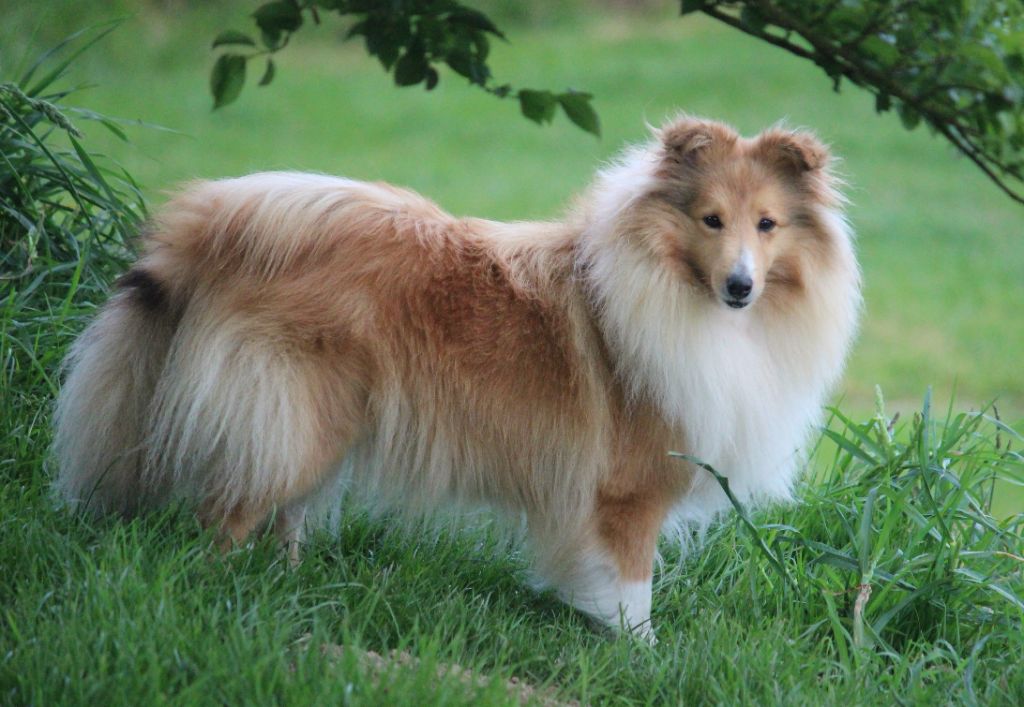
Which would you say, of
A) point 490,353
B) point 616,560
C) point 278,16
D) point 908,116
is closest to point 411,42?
point 278,16

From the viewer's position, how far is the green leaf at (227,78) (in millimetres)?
4152

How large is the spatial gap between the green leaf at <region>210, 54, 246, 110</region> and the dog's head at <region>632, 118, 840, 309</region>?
1.36 m

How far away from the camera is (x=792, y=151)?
4.08m

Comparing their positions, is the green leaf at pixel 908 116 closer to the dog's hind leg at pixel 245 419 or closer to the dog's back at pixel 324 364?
the dog's back at pixel 324 364

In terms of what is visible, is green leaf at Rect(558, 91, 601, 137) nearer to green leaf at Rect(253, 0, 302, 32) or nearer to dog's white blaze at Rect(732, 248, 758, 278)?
dog's white blaze at Rect(732, 248, 758, 278)

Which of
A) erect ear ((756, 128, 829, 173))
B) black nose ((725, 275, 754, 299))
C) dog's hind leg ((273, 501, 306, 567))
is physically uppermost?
erect ear ((756, 128, 829, 173))

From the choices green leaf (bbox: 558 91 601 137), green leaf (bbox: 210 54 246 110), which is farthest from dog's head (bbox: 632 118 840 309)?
green leaf (bbox: 210 54 246 110)

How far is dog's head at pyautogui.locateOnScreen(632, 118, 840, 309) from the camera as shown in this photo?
157 inches

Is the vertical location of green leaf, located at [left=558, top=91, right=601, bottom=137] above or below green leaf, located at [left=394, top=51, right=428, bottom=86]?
below

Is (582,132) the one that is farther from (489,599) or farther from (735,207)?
(489,599)

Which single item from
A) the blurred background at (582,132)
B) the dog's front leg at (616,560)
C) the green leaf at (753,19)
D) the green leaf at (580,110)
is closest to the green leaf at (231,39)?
the green leaf at (580,110)

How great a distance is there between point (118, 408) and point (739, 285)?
76.6 inches

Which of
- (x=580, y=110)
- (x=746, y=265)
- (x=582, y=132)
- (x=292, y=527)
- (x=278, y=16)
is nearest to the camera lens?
(x=746, y=265)

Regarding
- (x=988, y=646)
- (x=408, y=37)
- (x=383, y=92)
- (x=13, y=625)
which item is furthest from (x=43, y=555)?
(x=383, y=92)
